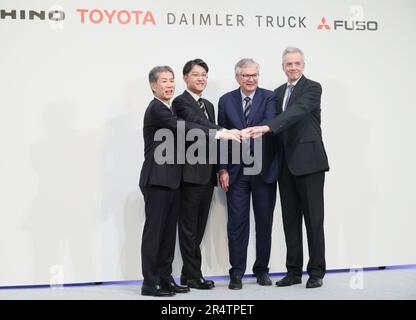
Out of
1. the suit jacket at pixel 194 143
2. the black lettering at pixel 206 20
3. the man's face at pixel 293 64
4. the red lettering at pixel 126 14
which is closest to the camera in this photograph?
the suit jacket at pixel 194 143

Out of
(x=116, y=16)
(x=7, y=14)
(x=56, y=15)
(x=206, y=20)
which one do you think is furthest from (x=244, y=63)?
(x=7, y=14)

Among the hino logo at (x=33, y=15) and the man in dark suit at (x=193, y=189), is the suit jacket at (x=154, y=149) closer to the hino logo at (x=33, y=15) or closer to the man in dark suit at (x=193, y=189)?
the man in dark suit at (x=193, y=189)

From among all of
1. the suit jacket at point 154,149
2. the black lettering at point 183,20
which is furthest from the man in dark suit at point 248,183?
the black lettering at point 183,20

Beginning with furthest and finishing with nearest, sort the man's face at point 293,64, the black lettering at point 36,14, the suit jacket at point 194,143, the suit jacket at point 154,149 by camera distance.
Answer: the black lettering at point 36,14, the man's face at point 293,64, the suit jacket at point 194,143, the suit jacket at point 154,149

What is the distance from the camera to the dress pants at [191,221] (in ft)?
13.8

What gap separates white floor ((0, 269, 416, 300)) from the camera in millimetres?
4008

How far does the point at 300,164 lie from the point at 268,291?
3.04 feet

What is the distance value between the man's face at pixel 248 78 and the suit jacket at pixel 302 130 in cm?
30

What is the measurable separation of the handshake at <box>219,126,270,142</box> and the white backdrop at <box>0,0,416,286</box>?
63 cm

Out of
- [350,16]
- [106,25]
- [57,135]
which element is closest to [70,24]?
[106,25]

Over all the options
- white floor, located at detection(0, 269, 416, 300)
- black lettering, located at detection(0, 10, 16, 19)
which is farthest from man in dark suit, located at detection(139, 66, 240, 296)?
black lettering, located at detection(0, 10, 16, 19)

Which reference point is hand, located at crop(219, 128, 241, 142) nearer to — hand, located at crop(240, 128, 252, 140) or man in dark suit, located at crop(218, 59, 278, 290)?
hand, located at crop(240, 128, 252, 140)

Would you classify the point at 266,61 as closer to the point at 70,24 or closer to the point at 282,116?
the point at 282,116

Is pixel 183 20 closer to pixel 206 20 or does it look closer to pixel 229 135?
pixel 206 20
